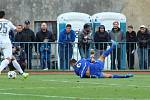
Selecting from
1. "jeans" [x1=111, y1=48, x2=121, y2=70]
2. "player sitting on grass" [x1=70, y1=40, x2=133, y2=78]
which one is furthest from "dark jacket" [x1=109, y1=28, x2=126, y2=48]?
"player sitting on grass" [x1=70, y1=40, x2=133, y2=78]

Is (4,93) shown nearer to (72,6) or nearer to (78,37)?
(78,37)

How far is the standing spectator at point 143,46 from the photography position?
28.8 m

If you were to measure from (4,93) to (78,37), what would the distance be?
13.8 m

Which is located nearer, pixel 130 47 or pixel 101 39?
pixel 101 39

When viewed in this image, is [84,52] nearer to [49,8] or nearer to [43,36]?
[43,36]

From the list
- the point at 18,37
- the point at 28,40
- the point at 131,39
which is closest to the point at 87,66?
the point at 28,40

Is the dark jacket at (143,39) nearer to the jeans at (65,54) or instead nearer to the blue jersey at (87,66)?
the jeans at (65,54)

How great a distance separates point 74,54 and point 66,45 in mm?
575

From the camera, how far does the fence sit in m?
28.4

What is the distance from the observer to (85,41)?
28391 millimetres

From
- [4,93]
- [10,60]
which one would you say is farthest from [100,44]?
[4,93]

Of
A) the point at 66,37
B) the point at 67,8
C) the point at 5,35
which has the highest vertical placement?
the point at 67,8

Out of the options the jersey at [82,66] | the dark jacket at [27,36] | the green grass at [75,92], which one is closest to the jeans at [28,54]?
the dark jacket at [27,36]

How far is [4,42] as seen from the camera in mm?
21906
